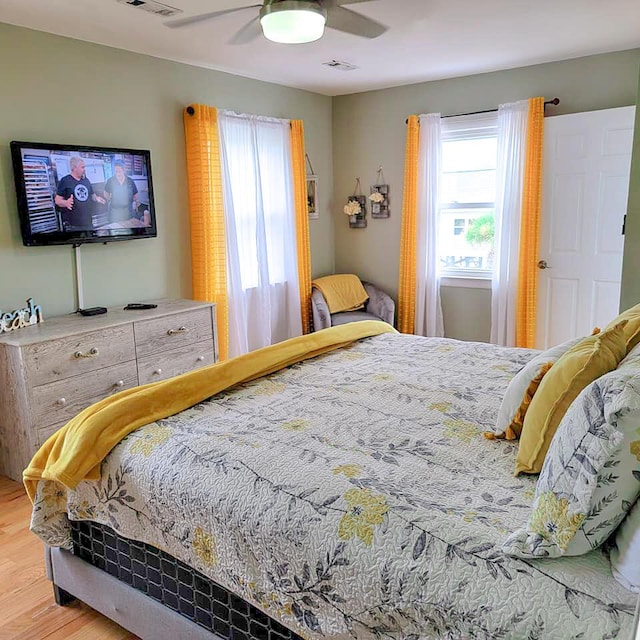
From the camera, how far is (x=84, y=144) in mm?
3574

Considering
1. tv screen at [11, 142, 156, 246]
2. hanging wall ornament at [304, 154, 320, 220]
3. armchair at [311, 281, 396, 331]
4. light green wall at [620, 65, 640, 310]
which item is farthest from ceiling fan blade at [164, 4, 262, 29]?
armchair at [311, 281, 396, 331]

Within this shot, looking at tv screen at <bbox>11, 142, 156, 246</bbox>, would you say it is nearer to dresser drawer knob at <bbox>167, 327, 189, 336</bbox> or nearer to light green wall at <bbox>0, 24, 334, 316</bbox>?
light green wall at <bbox>0, 24, 334, 316</bbox>

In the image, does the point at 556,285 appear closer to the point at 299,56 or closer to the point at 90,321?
the point at 299,56

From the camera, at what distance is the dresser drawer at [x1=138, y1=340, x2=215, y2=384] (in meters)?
3.48

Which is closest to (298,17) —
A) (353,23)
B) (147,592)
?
(353,23)

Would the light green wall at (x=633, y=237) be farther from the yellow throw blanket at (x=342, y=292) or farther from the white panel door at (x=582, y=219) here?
the yellow throw blanket at (x=342, y=292)

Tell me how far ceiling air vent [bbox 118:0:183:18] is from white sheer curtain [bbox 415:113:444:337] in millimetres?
2478

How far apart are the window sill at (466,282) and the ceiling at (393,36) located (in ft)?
5.42

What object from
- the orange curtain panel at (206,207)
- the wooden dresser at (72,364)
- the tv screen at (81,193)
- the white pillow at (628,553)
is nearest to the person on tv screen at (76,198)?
the tv screen at (81,193)

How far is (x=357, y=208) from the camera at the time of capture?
545 centimetres

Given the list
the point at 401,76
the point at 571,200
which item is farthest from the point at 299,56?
the point at 571,200

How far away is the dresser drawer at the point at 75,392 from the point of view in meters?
2.94

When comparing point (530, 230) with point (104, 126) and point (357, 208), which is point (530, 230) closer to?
point (357, 208)

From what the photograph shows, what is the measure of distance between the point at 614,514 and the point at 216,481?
0.97 metres
